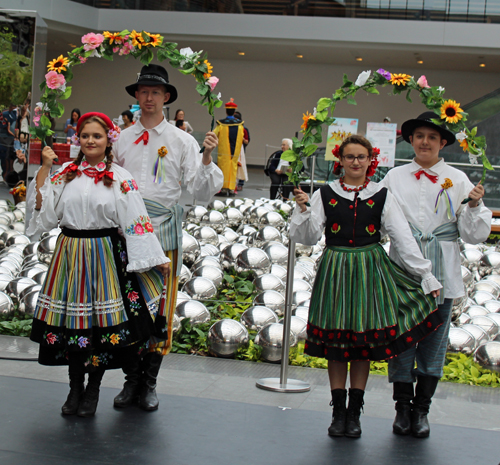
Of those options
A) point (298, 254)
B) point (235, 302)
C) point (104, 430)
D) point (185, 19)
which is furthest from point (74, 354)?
point (185, 19)

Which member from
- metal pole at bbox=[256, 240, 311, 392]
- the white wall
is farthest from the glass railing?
metal pole at bbox=[256, 240, 311, 392]

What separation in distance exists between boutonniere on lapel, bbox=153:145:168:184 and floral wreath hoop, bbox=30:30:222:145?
0.33 m

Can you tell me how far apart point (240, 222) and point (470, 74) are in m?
16.7

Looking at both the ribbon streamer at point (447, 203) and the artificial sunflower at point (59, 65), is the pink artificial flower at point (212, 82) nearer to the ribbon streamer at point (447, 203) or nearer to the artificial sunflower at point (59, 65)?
the artificial sunflower at point (59, 65)

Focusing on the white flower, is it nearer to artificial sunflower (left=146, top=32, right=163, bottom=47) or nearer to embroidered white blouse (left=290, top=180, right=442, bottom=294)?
embroidered white blouse (left=290, top=180, right=442, bottom=294)

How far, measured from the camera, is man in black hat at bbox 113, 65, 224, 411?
349cm

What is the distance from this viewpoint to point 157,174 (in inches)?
139

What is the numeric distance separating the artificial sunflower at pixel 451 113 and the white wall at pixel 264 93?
20.3 meters

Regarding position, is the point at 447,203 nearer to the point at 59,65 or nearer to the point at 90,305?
the point at 90,305

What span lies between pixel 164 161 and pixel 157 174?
8 centimetres

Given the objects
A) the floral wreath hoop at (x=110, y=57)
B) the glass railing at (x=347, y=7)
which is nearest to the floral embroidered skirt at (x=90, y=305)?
the floral wreath hoop at (x=110, y=57)

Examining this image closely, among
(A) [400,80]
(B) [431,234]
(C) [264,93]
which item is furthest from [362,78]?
(C) [264,93]

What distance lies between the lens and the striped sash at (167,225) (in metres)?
3.49

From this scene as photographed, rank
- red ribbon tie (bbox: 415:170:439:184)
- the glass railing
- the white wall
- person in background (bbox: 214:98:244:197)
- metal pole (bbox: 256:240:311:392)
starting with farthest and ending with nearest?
the white wall < the glass railing < person in background (bbox: 214:98:244:197) < metal pole (bbox: 256:240:311:392) < red ribbon tie (bbox: 415:170:439:184)
